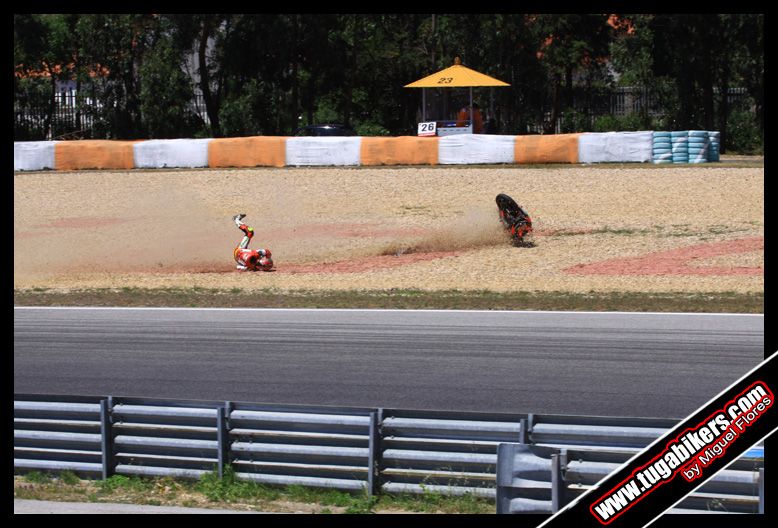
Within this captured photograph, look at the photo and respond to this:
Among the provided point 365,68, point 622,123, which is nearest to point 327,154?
point 622,123

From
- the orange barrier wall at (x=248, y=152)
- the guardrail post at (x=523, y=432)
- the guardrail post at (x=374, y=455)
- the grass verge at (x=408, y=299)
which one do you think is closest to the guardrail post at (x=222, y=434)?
the guardrail post at (x=374, y=455)

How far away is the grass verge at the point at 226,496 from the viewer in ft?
26.1

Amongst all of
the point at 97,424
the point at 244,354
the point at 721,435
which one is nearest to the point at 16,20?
the point at 244,354

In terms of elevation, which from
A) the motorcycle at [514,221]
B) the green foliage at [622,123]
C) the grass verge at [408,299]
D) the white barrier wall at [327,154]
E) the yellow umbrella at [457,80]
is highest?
the yellow umbrella at [457,80]

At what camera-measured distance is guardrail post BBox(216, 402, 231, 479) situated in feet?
27.7

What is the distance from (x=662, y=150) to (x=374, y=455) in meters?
24.5

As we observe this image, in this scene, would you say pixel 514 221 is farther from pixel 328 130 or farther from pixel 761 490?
pixel 328 130

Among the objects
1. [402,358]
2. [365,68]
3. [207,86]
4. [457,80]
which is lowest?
[402,358]

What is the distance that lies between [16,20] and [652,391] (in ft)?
142

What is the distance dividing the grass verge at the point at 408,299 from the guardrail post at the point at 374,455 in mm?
7955

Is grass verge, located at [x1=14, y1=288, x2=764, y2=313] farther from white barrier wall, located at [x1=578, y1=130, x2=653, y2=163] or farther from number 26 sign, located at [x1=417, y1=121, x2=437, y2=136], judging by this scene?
number 26 sign, located at [x1=417, y1=121, x2=437, y2=136]

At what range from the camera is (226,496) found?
8305mm

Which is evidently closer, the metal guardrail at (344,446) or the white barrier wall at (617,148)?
the metal guardrail at (344,446)

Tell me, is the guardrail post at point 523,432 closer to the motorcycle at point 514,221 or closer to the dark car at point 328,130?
the motorcycle at point 514,221
